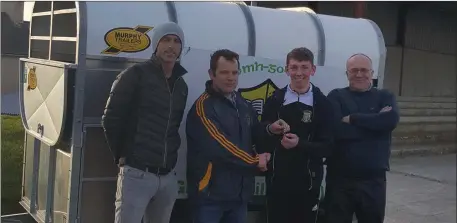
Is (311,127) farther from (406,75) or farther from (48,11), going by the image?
(406,75)

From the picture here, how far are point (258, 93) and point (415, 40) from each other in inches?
439

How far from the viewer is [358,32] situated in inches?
201

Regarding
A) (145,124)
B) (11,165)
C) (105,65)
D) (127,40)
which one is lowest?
(11,165)

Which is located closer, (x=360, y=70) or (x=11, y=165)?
(x=360, y=70)

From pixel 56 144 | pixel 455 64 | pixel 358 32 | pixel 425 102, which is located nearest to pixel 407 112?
pixel 425 102

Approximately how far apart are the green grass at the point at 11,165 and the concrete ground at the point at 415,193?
443 centimetres

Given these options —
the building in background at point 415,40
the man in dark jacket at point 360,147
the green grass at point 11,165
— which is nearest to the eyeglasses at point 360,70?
the man in dark jacket at point 360,147

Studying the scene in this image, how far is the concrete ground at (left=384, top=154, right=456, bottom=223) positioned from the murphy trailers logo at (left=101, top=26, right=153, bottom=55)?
→ 115 inches

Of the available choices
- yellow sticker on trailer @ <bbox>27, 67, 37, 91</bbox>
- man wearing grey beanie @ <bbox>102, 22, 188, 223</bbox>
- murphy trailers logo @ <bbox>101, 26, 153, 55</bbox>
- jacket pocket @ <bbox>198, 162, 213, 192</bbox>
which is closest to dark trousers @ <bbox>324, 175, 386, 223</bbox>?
jacket pocket @ <bbox>198, 162, 213, 192</bbox>

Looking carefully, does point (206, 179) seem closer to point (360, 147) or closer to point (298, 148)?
point (298, 148)

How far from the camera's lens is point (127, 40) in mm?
4004

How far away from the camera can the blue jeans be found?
3588 millimetres

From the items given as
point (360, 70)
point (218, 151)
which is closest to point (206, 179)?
point (218, 151)

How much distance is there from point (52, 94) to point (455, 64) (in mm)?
14217
